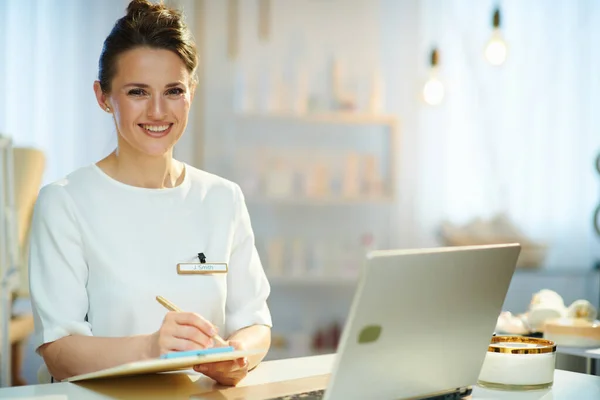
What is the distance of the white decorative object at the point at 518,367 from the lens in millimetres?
1344

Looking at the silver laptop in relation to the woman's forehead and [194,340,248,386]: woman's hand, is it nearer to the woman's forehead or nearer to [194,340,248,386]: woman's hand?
[194,340,248,386]: woman's hand

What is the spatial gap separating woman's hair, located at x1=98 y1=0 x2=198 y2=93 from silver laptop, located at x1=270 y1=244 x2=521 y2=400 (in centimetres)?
82

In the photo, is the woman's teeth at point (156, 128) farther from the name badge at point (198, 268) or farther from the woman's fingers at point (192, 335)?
the woman's fingers at point (192, 335)

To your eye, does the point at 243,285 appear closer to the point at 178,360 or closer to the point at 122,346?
the point at 122,346

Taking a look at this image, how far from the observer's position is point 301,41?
5020 millimetres

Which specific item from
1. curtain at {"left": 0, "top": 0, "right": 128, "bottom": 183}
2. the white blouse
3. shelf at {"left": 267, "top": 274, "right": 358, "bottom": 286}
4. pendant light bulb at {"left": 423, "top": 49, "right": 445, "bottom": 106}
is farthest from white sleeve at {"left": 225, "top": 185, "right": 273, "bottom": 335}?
curtain at {"left": 0, "top": 0, "right": 128, "bottom": 183}

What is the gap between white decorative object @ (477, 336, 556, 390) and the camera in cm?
134

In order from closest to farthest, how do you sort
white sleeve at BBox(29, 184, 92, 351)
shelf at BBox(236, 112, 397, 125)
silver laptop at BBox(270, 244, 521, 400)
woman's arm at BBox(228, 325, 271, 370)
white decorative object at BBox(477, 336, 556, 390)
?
silver laptop at BBox(270, 244, 521, 400), white decorative object at BBox(477, 336, 556, 390), white sleeve at BBox(29, 184, 92, 351), woman's arm at BBox(228, 325, 271, 370), shelf at BBox(236, 112, 397, 125)

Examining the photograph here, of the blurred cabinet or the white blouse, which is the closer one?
the white blouse

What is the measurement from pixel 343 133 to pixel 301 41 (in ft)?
2.07

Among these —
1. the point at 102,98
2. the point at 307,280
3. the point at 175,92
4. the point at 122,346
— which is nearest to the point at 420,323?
the point at 122,346

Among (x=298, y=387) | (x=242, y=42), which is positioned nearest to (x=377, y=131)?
(x=242, y=42)

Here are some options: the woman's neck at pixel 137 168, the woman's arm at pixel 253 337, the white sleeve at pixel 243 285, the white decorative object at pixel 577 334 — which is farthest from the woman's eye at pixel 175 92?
the white decorative object at pixel 577 334

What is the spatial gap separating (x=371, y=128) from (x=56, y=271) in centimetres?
363
